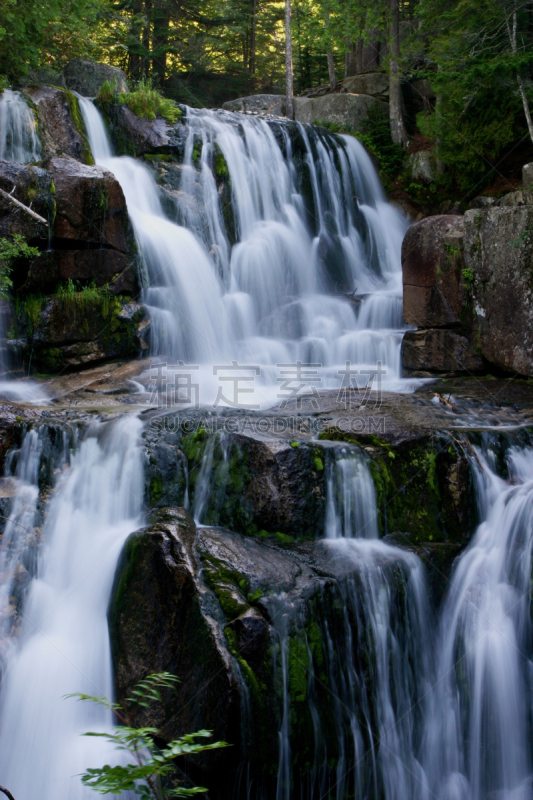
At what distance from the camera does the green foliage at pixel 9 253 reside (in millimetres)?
7090

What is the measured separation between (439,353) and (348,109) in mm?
10645

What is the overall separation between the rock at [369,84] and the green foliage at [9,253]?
12.8 metres

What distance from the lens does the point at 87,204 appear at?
8062 mm

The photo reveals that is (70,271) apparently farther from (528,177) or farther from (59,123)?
(528,177)

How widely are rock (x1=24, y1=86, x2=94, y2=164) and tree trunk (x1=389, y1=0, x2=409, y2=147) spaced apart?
24.8 feet

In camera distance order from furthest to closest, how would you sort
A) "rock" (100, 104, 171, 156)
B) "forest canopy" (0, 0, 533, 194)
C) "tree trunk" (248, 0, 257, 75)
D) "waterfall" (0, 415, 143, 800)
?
"tree trunk" (248, 0, 257, 75) → "rock" (100, 104, 171, 156) → "forest canopy" (0, 0, 533, 194) → "waterfall" (0, 415, 143, 800)

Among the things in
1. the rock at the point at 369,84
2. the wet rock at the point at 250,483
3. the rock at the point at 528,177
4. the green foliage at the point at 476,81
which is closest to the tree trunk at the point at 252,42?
the rock at the point at 369,84

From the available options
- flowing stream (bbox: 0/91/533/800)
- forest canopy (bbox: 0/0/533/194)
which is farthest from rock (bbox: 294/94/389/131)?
flowing stream (bbox: 0/91/533/800)

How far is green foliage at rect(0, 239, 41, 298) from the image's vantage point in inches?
279

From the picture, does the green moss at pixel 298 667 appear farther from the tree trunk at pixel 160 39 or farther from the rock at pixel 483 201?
the tree trunk at pixel 160 39

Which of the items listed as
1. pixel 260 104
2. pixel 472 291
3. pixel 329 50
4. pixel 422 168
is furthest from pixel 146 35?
pixel 472 291

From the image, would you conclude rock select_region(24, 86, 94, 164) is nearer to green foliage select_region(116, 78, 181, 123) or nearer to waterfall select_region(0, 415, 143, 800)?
green foliage select_region(116, 78, 181, 123)

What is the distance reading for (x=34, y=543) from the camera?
15.3 feet

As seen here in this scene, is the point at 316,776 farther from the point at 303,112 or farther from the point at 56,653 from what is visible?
the point at 303,112
